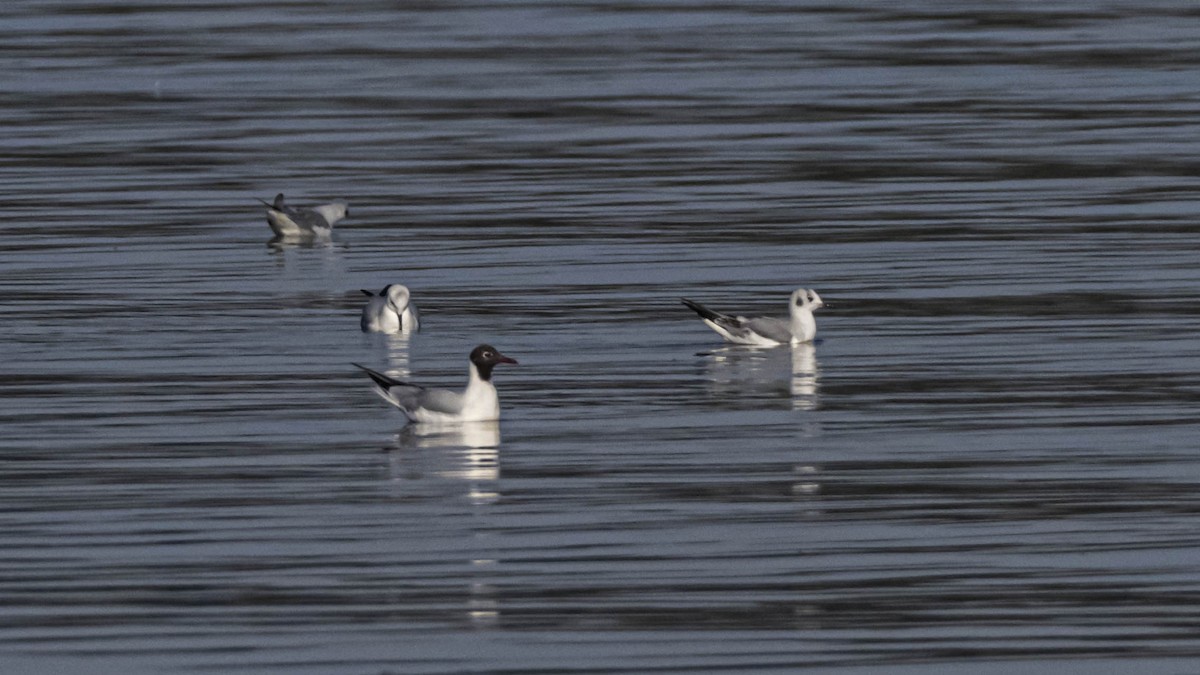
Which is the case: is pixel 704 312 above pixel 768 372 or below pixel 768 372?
above

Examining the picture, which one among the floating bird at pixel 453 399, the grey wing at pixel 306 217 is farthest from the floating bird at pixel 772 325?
the grey wing at pixel 306 217

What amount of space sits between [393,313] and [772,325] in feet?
8.82

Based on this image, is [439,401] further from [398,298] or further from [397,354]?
[398,298]

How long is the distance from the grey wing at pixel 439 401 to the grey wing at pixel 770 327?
3899 mm

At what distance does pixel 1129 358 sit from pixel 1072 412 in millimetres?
2112

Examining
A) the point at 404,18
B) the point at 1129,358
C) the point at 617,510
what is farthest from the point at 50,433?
the point at 404,18

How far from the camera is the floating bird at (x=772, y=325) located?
18.7m

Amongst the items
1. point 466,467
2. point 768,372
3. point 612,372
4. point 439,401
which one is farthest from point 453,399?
point 768,372

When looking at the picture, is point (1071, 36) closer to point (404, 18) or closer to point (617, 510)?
point (404, 18)

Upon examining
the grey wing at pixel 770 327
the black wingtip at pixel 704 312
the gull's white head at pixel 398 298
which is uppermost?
the gull's white head at pixel 398 298

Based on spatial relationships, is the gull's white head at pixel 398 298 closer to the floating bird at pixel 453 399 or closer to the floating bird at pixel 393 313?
the floating bird at pixel 393 313

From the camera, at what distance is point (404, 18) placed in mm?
49469

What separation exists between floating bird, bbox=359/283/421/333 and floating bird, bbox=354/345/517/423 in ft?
10.5

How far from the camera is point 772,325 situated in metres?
18.8
